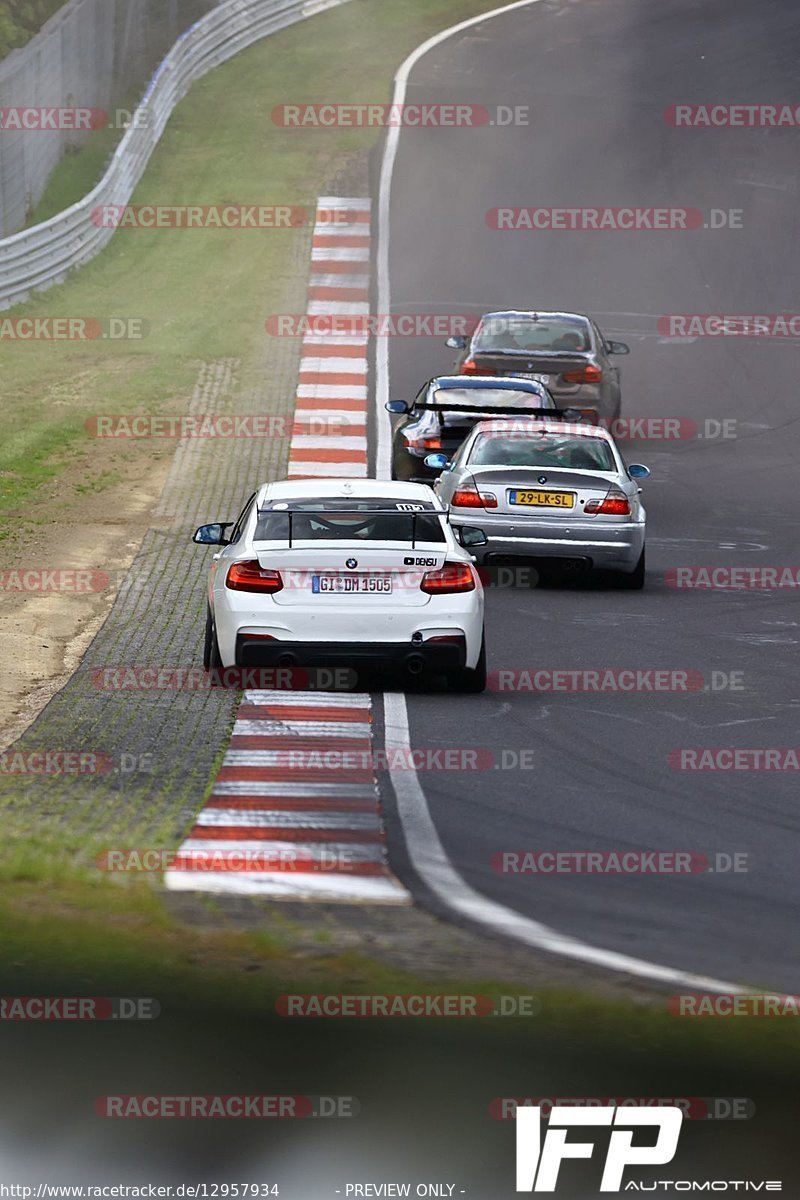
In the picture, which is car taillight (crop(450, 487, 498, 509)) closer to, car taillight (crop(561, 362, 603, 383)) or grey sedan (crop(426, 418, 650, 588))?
grey sedan (crop(426, 418, 650, 588))

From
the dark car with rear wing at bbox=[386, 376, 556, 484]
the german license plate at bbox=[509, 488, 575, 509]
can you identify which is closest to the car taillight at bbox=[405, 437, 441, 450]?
the dark car with rear wing at bbox=[386, 376, 556, 484]

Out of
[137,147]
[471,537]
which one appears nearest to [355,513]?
[471,537]

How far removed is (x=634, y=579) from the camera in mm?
17266

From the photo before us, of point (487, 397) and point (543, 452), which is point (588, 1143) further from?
point (487, 397)

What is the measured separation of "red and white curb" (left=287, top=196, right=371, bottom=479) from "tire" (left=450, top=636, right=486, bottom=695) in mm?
10664

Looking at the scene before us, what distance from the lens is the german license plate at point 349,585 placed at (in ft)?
40.6

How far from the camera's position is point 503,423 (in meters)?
18.2

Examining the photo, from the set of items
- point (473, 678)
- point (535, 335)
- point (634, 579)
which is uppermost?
point (535, 335)

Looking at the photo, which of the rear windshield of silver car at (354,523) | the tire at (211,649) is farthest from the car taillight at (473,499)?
the tire at (211,649)

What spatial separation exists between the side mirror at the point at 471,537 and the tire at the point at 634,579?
3.71 m

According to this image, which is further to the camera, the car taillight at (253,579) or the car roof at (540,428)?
the car roof at (540,428)

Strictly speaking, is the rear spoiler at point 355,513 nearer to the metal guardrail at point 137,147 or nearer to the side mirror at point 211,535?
the side mirror at point 211,535

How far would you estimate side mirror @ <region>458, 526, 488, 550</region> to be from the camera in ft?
44.4

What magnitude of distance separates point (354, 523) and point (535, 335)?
497 inches
